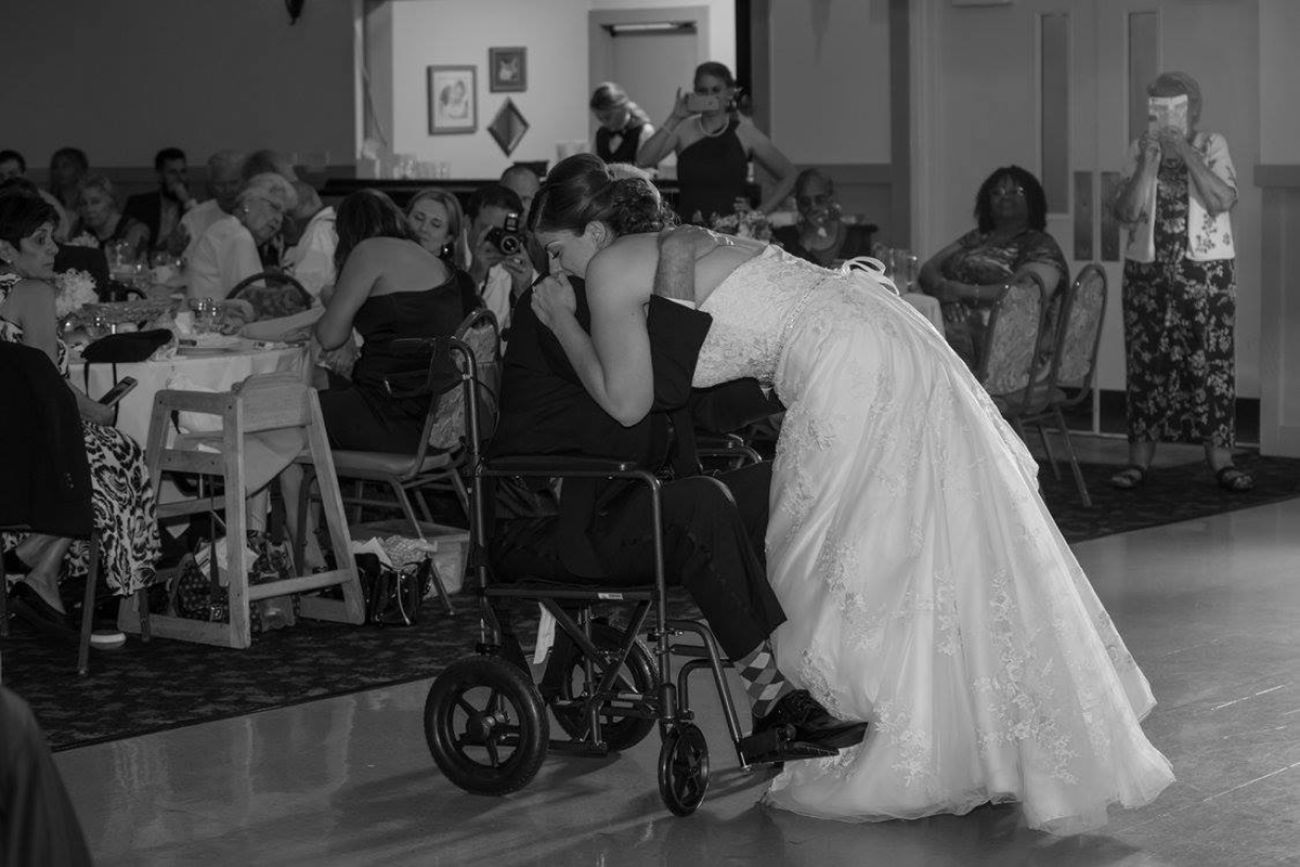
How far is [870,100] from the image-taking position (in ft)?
33.8

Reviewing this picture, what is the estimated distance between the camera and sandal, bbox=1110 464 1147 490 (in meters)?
7.72

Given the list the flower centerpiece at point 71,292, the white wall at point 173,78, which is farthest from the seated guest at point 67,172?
the flower centerpiece at point 71,292

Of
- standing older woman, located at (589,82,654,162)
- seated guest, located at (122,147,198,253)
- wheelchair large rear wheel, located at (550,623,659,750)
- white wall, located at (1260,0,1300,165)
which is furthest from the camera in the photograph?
seated guest, located at (122,147,198,253)

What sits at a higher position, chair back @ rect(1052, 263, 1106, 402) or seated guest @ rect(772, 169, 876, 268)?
seated guest @ rect(772, 169, 876, 268)

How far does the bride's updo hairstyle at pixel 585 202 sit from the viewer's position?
3.87 m

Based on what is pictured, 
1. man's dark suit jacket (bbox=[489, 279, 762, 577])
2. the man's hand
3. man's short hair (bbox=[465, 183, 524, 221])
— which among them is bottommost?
man's dark suit jacket (bbox=[489, 279, 762, 577])

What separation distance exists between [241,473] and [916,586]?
87.8 inches

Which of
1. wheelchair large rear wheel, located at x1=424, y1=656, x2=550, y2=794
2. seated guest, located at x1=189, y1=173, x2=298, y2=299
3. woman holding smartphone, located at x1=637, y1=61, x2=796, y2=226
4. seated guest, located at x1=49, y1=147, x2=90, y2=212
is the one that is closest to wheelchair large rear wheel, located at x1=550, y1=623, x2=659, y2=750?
wheelchair large rear wheel, located at x1=424, y1=656, x2=550, y2=794

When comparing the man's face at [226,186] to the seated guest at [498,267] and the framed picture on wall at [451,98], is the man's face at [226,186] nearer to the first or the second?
the seated guest at [498,267]

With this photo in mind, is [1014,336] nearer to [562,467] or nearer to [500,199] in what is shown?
[500,199]

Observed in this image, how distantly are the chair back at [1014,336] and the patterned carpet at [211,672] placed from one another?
1.62m

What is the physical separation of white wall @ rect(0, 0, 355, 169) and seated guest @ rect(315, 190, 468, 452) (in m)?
7.08

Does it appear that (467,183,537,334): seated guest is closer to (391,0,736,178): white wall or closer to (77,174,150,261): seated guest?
(77,174,150,261): seated guest

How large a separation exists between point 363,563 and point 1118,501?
3073 millimetres
